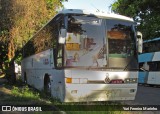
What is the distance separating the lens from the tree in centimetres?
3384

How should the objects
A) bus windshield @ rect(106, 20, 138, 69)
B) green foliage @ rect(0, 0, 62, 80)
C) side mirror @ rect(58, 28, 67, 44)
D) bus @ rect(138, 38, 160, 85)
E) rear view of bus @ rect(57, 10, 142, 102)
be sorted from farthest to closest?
bus @ rect(138, 38, 160, 85) → green foliage @ rect(0, 0, 62, 80) → bus windshield @ rect(106, 20, 138, 69) → rear view of bus @ rect(57, 10, 142, 102) → side mirror @ rect(58, 28, 67, 44)

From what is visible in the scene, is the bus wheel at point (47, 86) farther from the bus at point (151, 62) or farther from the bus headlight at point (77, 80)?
the bus at point (151, 62)

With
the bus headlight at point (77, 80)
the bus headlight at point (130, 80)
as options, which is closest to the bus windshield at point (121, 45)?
the bus headlight at point (130, 80)

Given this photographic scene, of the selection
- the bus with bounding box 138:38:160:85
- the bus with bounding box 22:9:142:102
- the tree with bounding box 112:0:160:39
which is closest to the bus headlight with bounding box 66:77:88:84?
the bus with bounding box 22:9:142:102

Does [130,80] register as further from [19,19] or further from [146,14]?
[146,14]

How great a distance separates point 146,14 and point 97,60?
24470mm

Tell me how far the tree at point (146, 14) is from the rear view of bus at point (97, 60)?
20615mm

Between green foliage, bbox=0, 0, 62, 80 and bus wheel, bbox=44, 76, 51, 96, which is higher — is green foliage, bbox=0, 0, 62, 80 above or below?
above

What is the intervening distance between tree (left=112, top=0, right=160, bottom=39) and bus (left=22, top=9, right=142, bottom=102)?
20.5 metres

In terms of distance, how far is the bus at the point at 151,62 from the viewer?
29.4 metres

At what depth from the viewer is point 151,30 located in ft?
111

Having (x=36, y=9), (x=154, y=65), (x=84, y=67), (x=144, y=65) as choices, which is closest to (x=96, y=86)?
(x=84, y=67)

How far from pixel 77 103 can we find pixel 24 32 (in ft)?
33.2

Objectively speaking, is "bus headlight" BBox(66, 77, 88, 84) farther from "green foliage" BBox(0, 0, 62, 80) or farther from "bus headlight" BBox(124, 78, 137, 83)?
"green foliage" BBox(0, 0, 62, 80)
